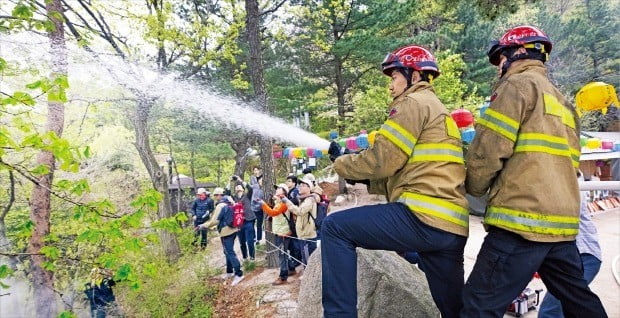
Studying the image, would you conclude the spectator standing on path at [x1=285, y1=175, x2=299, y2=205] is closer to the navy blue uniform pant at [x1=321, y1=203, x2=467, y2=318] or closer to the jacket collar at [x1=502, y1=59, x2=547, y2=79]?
the navy blue uniform pant at [x1=321, y1=203, x2=467, y2=318]

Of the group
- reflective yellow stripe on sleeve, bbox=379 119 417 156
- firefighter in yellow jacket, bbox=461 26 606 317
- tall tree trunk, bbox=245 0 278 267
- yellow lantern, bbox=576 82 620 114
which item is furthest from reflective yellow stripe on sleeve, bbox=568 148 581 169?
tall tree trunk, bbox=245 0 278 267

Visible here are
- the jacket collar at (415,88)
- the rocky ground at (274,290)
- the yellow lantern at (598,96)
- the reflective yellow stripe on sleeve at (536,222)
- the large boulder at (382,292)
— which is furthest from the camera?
the rocky ground at (274,290)

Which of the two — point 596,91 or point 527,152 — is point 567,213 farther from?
point 596,91

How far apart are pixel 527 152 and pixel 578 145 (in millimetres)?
405

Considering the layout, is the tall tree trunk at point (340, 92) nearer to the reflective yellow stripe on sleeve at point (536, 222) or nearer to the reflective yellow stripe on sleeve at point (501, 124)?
the reflective yellow stripe on sleeve at point (501, 124)

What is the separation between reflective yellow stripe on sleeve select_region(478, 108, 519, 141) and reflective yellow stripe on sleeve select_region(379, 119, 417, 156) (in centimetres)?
40

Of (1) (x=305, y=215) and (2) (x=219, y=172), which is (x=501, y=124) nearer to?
(1) (x=305, y=215)

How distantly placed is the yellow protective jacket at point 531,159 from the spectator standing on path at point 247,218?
23.9 feet

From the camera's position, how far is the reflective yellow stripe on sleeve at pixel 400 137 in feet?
7.28

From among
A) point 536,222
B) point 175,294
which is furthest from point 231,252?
point 536,222

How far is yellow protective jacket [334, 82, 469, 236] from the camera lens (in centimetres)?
223

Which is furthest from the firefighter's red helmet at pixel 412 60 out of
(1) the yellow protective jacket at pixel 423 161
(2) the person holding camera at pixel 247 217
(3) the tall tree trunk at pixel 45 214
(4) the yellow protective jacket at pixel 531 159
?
(2) the person holding camera at pixel 247 217

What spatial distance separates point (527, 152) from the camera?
2002 millimetres

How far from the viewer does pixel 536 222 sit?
1970mm
